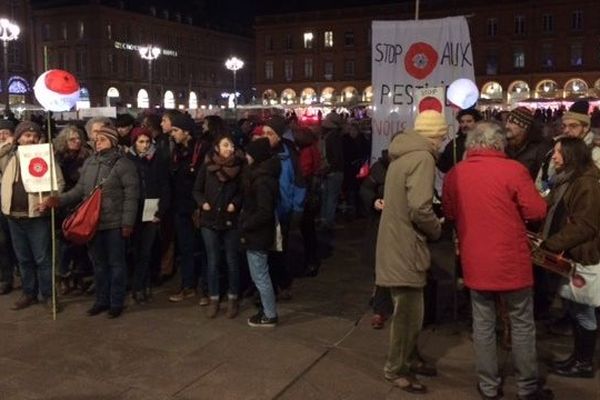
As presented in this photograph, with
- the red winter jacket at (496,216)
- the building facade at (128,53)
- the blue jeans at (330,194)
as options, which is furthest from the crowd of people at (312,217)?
the building facade at (128,53)

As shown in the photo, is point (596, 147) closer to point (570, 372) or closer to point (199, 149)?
point (570, 372)

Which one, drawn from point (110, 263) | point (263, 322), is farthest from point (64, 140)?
point (263, 322)

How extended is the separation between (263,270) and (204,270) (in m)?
1.21

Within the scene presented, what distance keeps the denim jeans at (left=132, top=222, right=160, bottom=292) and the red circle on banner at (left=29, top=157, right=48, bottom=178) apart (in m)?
1.06

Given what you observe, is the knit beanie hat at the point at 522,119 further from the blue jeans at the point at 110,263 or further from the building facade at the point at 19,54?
the building facade at the point at 19,54

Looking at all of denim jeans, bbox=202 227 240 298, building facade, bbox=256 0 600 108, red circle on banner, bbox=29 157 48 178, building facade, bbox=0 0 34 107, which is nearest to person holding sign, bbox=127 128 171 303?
denim jeans, bbox=202 227 240 298

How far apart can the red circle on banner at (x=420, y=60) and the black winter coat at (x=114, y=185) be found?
3460mm

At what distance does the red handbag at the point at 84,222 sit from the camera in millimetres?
6184

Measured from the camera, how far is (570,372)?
495cm

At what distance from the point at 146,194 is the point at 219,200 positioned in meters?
0.89

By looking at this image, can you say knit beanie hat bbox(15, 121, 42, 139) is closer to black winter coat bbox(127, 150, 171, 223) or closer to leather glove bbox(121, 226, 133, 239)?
black winter coat bbox(127, 150, 171, 223)

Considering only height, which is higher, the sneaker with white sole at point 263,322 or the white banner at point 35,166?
the white banner at point 35,166

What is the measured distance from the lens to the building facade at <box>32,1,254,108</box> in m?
Answer: 77.3

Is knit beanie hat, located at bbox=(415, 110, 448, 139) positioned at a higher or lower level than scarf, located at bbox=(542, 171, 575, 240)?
higher
